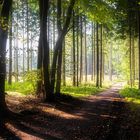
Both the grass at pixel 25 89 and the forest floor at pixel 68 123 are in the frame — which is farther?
the grass at pixel 25 89

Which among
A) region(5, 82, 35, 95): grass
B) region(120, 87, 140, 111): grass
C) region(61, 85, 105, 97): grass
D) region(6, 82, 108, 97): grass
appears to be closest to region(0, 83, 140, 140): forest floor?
region(120, 87, 140, 111): grass

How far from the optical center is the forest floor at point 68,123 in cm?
1173

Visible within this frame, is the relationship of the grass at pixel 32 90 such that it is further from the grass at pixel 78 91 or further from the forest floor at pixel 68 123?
the forest floor at pixel 68 123

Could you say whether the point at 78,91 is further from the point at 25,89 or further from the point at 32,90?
the point at 32,90

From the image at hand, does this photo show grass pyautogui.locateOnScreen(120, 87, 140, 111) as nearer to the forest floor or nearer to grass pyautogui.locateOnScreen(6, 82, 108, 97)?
the forest floor

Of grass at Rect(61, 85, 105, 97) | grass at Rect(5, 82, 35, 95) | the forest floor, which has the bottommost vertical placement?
the forest floor

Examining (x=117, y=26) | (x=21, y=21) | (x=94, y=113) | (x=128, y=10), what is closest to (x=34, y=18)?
(x=21, y=21)

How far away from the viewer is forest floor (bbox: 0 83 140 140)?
11.7m

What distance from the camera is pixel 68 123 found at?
1416cm

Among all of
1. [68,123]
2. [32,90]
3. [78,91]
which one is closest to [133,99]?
[32,90]

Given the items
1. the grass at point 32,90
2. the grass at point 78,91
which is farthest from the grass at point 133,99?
the grass at point 32,90

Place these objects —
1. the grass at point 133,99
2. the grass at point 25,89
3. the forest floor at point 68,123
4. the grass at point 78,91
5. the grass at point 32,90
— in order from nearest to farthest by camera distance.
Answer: the forest floor at point 68,123
the grass at point 133,99
the grass at point 25,89
the grass at point 32,90
the grass at point 78,91

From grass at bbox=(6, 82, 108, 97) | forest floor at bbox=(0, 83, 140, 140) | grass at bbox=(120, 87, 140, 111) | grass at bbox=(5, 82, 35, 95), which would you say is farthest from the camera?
grass at bbox=(6, 82, 108, 97)

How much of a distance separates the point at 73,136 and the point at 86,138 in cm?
57
